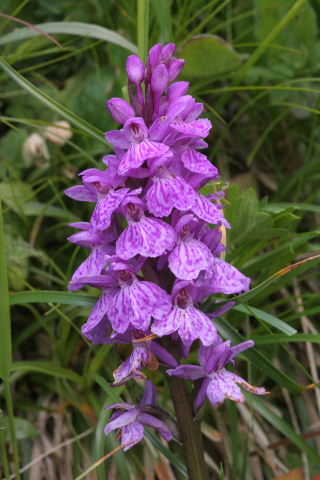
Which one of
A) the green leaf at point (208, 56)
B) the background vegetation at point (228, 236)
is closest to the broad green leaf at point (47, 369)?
the background vegetation at point (228, 236)

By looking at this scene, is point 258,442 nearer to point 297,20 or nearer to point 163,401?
point 163,401

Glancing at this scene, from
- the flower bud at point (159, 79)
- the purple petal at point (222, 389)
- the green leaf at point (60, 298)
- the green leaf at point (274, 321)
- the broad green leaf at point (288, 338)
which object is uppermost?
the flower bud at point (159, 79)

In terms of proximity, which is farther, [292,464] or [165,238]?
[292,464]

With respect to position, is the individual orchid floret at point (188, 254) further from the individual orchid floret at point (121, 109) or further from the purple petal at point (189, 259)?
the individual orchid floret at point (121, 109)

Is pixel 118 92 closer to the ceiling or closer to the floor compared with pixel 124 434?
closer to the ceiling

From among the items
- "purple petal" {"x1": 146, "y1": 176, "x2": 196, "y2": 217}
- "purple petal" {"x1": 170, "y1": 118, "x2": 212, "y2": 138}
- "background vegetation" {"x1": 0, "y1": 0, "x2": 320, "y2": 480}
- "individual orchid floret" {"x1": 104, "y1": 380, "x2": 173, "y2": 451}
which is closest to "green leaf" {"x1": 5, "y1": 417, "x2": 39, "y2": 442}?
"background vegetation" {"x1": 0, "y1": 0, "x2": 320, "y2": 480}

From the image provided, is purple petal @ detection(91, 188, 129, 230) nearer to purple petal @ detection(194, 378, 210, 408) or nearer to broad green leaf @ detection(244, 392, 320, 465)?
purple petal @ detection(194, 378, 210, 408)

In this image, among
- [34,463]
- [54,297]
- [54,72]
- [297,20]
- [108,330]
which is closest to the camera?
[108,330]

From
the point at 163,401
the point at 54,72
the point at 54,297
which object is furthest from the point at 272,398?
the point at 54,72
